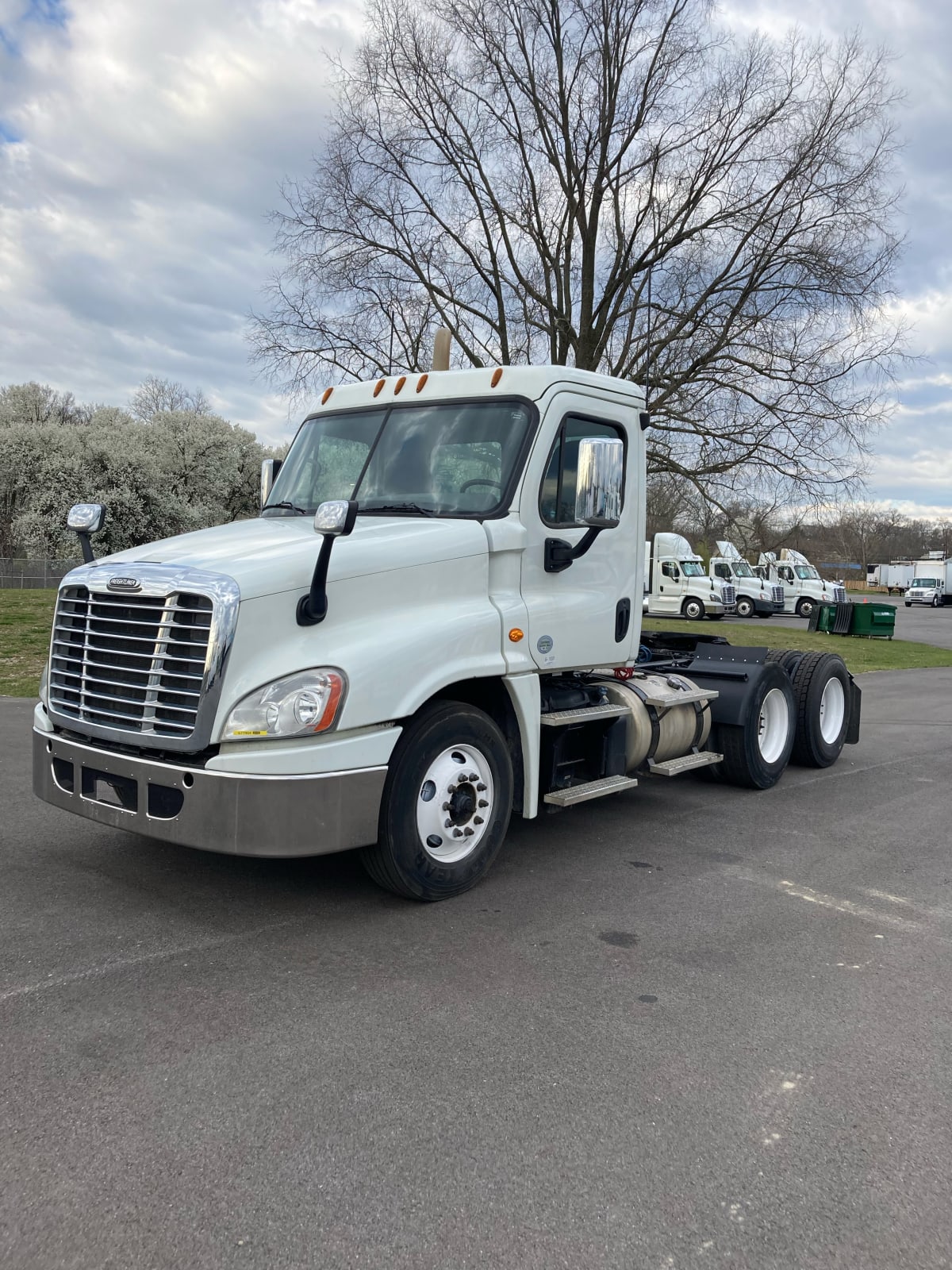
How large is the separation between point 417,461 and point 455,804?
6.33ft

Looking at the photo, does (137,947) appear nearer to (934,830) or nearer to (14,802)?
(14,802)

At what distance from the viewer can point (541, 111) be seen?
827 inches

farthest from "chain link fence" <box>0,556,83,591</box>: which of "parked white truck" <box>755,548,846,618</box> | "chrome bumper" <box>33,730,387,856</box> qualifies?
"chrome bumper" <box>33,730,387,856</box>

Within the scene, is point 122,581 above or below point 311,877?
above

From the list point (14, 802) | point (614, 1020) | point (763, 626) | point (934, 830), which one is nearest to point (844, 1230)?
point (614, 1020)

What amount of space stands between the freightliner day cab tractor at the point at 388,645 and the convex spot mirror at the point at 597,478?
0.01m

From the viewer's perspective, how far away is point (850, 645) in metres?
25.7

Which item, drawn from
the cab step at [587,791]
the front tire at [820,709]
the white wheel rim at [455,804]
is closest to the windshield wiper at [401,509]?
the white wheel rim at [455,804]

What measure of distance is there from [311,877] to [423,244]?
18.7 meters

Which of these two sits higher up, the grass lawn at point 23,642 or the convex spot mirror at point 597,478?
the convex spot mirror at point 597,478

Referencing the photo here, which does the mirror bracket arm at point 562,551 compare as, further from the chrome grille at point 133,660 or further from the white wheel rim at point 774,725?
the white wheel rim at point 774,725

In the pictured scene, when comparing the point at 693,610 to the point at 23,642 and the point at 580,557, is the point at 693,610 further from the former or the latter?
the point at 580,557

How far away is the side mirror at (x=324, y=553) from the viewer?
4.24m

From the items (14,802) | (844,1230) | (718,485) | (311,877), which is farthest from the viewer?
(718,485)
